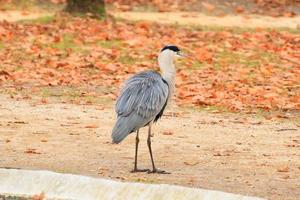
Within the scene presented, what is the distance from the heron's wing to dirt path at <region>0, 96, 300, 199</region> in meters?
0.65

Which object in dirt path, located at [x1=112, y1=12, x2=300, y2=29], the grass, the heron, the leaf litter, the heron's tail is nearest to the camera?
the heron's tail

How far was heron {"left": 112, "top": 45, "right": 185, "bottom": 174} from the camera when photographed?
35.6 ft

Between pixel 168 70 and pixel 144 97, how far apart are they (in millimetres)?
495

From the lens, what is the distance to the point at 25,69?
62.9 ft

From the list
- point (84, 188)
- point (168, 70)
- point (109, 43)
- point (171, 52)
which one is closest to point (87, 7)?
point (109, 43)

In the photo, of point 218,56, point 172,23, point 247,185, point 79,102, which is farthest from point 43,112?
point 172,23

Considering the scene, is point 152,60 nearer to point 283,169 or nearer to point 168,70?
point 168,70

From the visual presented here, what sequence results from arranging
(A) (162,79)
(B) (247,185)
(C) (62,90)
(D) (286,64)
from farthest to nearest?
(D) (286,64)
(C) (62,90)
(A) (162,79)
(B) (247,185)

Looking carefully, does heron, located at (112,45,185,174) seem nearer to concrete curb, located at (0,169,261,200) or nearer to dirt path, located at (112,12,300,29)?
concrete curb, located at (0,169,261,200)

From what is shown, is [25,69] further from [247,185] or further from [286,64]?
[247,185]

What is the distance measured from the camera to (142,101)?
10992 millimetres

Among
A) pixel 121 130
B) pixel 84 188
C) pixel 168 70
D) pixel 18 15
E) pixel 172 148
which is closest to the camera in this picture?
pixel 84 188

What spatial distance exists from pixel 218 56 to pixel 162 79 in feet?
33.0

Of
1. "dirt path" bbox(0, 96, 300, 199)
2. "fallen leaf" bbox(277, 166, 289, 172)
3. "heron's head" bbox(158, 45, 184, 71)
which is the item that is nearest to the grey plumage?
"heron's head" bbox(158, 45, 184, 71)
